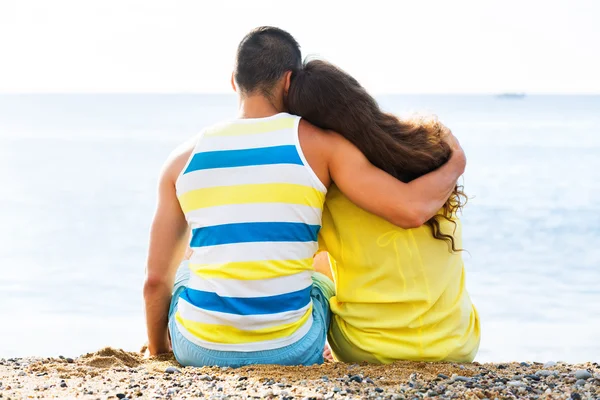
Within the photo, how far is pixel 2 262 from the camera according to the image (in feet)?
34.0

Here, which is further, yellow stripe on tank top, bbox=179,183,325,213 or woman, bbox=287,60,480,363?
woman, bbox=287,60,480,363

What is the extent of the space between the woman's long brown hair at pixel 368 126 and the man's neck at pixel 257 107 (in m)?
0.08

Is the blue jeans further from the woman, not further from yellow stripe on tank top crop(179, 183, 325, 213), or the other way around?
yellow stripe on tank top crop(179, 183, 325, 213)

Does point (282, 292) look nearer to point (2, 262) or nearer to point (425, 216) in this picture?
point (425, 216)

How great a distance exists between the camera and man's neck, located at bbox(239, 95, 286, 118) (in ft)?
11.9

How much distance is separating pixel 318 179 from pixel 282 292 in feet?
1.67

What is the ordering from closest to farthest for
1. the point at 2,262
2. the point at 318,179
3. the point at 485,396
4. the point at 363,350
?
the point at 485,396
the point at 318,179
the point at 363,350
the point at 2,262

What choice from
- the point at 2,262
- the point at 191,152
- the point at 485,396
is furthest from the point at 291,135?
the point at 2,262

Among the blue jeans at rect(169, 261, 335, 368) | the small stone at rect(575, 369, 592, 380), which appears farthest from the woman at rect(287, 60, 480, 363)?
the small stone at rect(575, 369, 592, 380)

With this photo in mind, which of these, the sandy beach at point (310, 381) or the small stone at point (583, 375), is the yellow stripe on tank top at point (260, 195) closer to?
the sandy beach at point (310, 381)

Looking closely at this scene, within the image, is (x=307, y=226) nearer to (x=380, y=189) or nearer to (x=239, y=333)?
(x=380, y=189)

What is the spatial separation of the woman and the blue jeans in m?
0.11

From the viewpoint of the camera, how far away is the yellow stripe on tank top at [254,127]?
3.48m

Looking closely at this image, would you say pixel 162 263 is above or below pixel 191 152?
below
